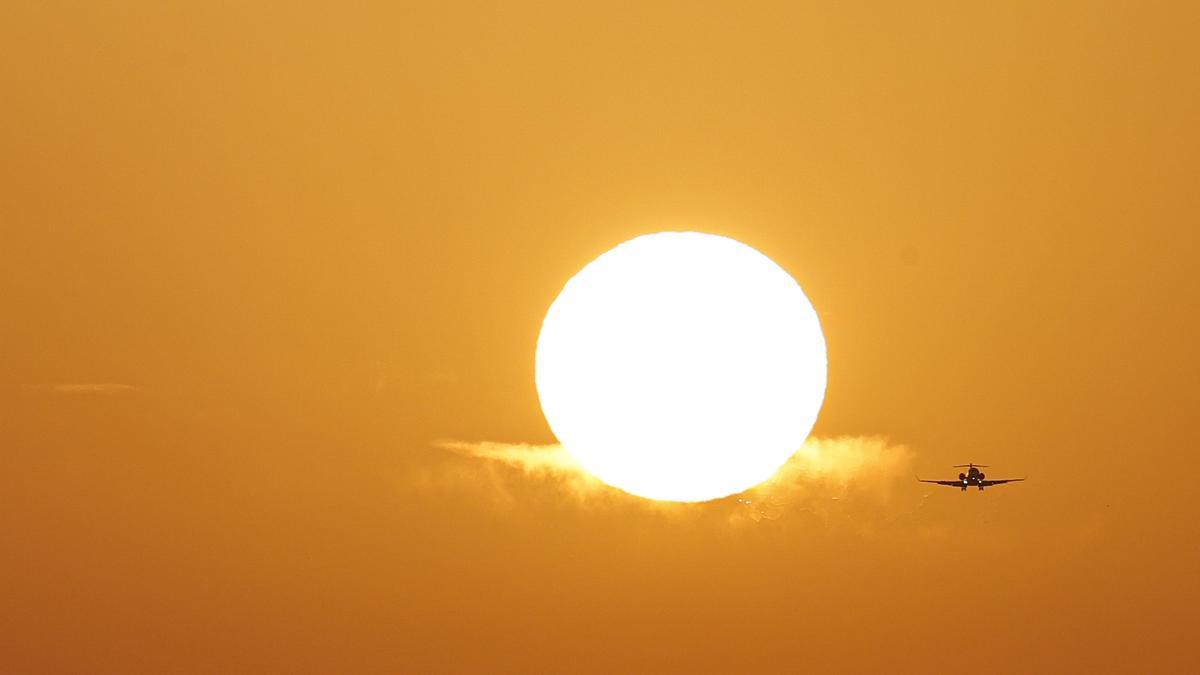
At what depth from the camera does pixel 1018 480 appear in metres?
153

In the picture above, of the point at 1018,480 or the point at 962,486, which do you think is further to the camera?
the point at 962,486

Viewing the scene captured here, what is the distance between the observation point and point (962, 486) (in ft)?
584

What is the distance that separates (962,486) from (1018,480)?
82.7 feet
